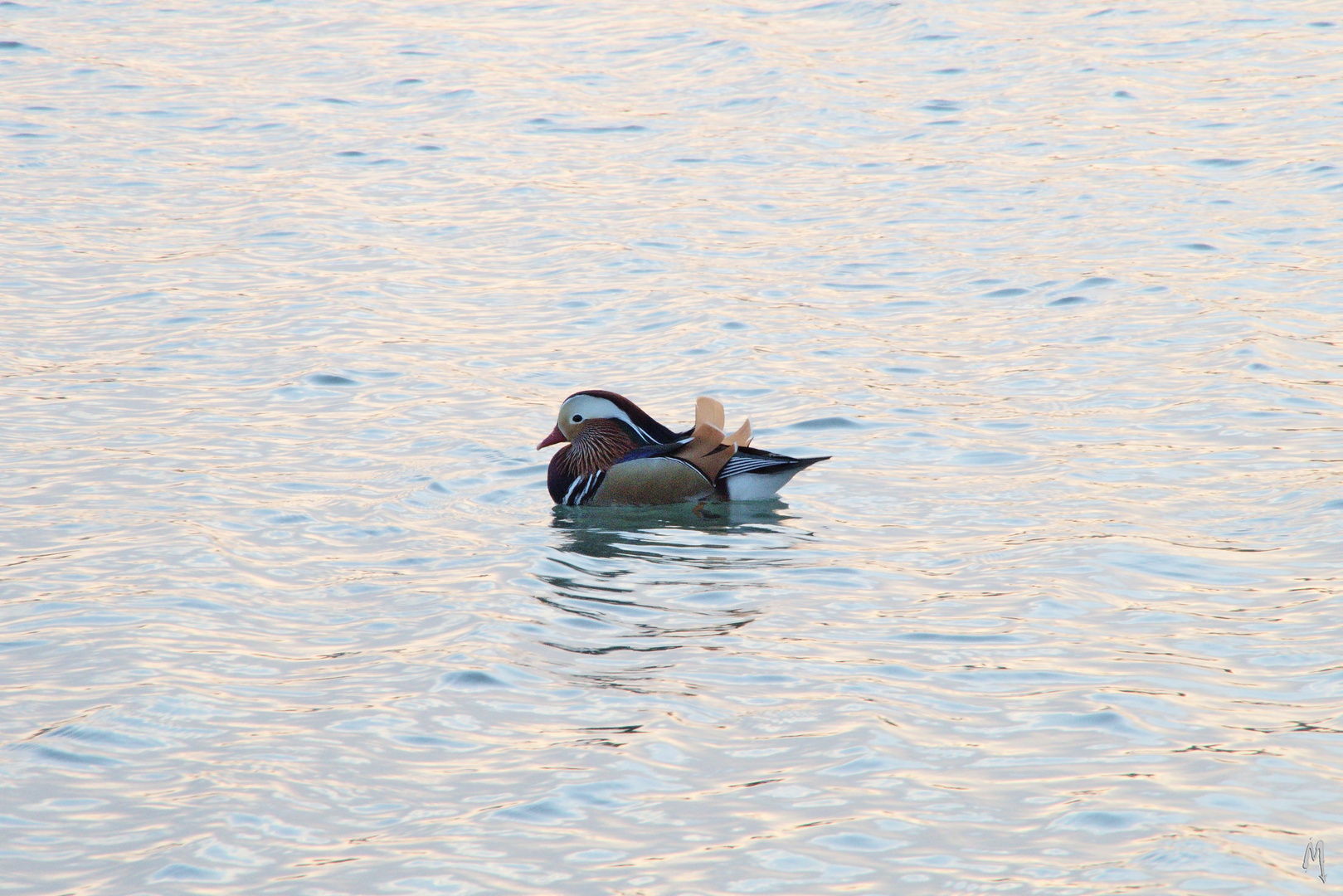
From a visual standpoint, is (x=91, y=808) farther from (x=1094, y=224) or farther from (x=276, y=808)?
(x=1094, y=224)

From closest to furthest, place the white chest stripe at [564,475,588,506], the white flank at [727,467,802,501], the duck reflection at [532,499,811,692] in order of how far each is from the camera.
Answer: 1. the duck reflection at [532,499,811,692]
2. the white flank at [727,467,802,501]
3. the white chest stripe at [564,475,588,506]

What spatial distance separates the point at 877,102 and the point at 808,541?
45.9 ft

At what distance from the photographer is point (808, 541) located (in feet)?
30.7

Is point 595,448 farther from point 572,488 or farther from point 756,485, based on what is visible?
point 756,485

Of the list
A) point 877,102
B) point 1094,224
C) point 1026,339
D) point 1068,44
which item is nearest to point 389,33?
point 877,102

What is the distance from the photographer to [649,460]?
10156mm

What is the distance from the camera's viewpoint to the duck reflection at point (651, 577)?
25.5 ft
